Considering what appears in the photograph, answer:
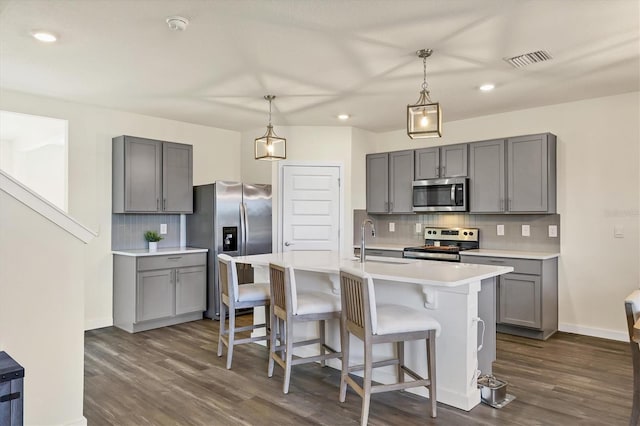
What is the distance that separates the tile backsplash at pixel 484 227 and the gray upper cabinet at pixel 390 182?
0.90 ft

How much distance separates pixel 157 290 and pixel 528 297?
3971 mm

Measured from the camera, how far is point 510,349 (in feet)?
13.6

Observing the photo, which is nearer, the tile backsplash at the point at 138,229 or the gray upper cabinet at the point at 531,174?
the gray upper cabinet at the point at 531,174

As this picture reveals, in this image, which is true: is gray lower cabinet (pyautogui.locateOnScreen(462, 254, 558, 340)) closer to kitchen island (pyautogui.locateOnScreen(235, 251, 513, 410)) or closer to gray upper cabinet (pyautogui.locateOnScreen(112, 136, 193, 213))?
kitchen island (pyautogui.locateOnScreen(235, 251, 513, 410))

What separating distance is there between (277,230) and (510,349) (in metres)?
3.20

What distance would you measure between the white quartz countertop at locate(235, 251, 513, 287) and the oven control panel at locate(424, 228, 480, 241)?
211 centimetres

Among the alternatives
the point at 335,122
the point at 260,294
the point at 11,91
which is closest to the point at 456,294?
the point at 260,294

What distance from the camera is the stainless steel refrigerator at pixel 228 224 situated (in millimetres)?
5363

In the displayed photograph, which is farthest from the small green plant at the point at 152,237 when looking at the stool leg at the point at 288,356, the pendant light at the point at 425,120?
the pendant light at the point at 425,120

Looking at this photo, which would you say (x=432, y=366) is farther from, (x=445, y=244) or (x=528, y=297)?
(x=445, y=244)

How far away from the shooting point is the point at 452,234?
18.3 feet

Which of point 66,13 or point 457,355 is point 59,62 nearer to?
point 66,13

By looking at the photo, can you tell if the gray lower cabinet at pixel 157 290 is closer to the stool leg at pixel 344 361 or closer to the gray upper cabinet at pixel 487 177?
the stool leg at pixel 344 361

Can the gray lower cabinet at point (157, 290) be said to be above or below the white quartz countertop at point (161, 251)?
below
